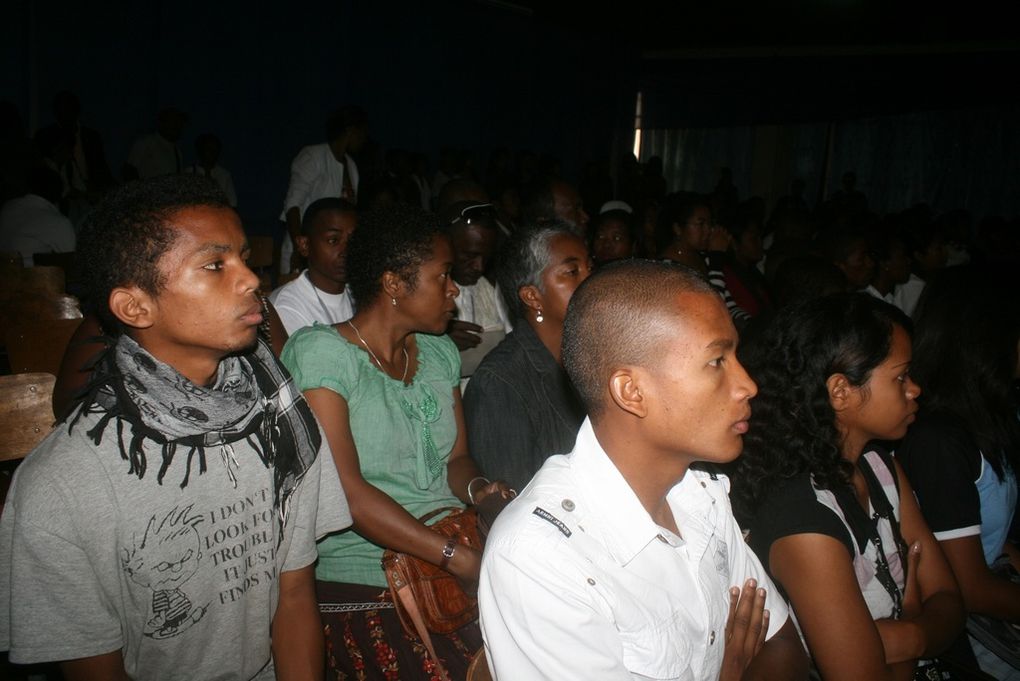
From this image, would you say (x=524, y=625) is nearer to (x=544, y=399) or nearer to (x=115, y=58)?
(x=544, y=399)

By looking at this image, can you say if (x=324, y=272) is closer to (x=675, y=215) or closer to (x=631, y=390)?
(x=631, y=390)

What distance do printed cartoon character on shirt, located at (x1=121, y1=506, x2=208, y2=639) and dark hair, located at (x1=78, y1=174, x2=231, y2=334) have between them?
0.47 meters

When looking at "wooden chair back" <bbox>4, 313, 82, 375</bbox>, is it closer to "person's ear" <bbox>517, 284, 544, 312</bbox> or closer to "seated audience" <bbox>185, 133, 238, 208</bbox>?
"person's ear" <bbox>517, 284, 544, 312</bbox>

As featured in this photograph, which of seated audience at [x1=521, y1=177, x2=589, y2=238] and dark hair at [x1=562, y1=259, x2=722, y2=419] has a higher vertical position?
seated audience at [x1=521, y1=177, x2=589, y2=238]

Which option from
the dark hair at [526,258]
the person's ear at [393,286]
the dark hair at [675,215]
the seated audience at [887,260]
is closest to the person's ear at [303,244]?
the dark hair at [526,258]

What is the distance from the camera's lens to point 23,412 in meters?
2.18

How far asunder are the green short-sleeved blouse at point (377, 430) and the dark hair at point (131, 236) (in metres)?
0.65

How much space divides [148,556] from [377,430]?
83cm

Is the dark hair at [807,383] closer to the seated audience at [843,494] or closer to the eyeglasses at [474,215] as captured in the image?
the seated audience at [843,494]

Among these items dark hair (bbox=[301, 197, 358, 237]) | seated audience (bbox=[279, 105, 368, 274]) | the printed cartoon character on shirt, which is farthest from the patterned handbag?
seated audience (bbox=[279, 105, 368, 274])

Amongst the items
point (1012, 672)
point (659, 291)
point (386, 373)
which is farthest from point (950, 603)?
point (386, 373)

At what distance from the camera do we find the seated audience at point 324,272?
11.8 ft

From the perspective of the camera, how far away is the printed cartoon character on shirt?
1.44 meters

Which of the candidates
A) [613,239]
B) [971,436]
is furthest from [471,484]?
[613,239]
